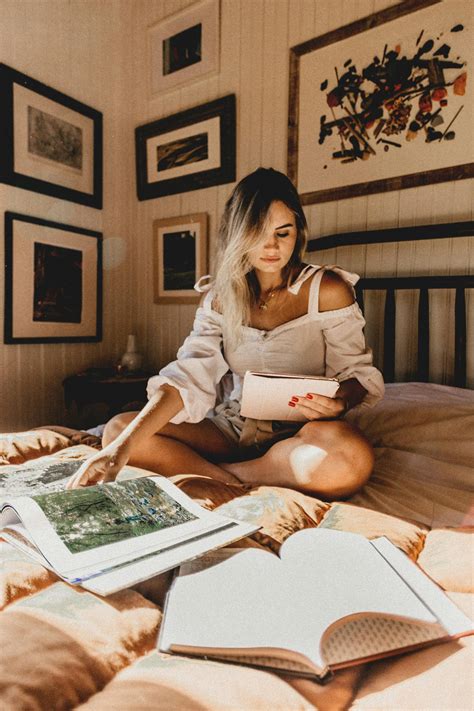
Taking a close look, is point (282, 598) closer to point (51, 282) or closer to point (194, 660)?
point (194, 660)

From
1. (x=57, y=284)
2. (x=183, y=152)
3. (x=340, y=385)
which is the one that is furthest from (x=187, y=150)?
(x=340, y=385)

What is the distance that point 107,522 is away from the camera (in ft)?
1.93

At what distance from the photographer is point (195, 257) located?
210 centimetres

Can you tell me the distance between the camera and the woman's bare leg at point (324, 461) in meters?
0.85

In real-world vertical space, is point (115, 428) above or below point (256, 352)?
below

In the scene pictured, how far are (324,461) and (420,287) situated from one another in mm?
837

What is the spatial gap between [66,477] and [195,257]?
4.66 feet

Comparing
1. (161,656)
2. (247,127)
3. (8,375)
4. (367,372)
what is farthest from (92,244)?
(161,656)

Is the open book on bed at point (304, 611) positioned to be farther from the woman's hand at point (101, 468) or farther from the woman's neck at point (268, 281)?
the woman's neck at point (268, 281)

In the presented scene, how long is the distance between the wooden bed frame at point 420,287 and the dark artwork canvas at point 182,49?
1.11 metres

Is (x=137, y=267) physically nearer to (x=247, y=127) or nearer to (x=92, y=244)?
(x=92, y=244)

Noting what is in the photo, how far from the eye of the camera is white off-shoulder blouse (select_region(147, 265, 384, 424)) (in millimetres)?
1079

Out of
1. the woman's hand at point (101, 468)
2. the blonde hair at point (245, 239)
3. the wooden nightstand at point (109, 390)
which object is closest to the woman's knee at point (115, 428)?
the woman's hand at point (101, 468)

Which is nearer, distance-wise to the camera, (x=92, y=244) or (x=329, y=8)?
(x=329, y=8)
